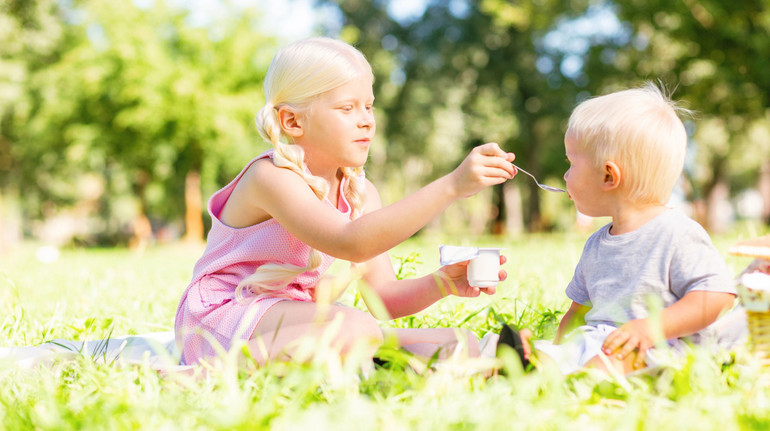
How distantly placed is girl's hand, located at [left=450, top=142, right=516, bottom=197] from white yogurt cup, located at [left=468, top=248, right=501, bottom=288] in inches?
10.8

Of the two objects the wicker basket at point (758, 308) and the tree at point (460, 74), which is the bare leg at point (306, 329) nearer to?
the wicker basket at point (758, 308)

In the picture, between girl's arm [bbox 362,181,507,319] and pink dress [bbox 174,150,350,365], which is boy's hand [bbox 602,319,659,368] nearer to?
Result: girl's arm [bbox 362,181,507,319]

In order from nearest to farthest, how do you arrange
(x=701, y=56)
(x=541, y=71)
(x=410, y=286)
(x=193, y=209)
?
(x=410, y=286)
(x=701, y=56)
(x=193, y=209)
(x=541, y=71)

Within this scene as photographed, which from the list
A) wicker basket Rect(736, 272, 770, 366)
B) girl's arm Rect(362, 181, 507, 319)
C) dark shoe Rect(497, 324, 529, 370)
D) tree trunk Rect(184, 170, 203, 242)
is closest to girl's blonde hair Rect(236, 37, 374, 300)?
girl's arm Rect(362, 181, 507, 319)

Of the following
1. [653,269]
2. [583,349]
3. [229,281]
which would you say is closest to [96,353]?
[229,281]

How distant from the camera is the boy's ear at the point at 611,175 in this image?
2332 millimetres

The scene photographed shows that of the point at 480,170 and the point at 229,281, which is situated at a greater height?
the point at 480,170

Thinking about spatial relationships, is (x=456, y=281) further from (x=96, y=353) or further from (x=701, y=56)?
(x=701, y=56)

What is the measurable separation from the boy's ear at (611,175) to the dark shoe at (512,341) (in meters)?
0.67

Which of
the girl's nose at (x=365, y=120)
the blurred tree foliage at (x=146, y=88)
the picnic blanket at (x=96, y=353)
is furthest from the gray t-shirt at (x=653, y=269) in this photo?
the blurred tree foliage at (x=146, y=88)

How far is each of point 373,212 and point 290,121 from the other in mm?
621

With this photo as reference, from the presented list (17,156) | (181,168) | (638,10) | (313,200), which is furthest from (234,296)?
(17,156)

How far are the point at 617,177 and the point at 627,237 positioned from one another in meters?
0.20

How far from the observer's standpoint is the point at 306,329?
2217 millimetres
